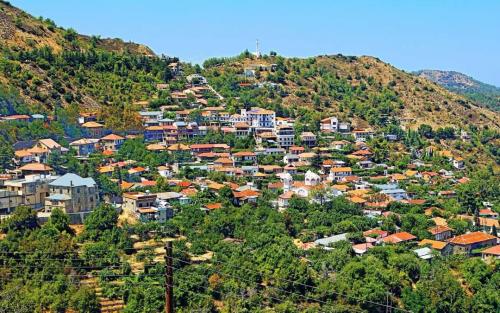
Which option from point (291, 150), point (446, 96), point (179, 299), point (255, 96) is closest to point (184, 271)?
point (179, 299)

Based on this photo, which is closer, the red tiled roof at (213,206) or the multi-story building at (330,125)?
the red tiled roof at (213,206)

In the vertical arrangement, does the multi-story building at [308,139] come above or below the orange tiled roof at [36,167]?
above

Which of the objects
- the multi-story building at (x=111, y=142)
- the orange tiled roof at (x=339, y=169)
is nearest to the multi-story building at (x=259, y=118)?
the orange tiled roof at (x=339, y=169)

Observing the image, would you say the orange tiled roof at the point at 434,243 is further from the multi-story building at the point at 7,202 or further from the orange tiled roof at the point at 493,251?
the multi-story building at the point at 7,202

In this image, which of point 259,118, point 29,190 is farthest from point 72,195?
point 259,118

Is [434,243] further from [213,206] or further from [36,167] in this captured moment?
[36,167]

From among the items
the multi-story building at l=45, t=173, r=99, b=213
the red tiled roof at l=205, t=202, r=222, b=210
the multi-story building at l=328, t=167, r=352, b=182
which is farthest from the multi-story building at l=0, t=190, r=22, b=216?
the multi-story building at l=328, t=167, r=352, b=182

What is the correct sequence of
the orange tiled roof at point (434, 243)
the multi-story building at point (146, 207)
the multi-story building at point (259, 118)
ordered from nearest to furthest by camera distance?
the orange tiled roof at point (434, 243), the multi-story building at point (146, 207), the multi-story building at point (259, 118)
